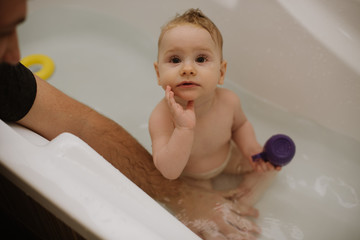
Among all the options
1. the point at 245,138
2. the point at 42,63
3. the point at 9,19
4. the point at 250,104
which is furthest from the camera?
the point at 42,63

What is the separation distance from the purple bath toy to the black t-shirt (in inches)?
26.7

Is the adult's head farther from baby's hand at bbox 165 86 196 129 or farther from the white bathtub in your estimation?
baby's hand at bbox 165 86 196 129

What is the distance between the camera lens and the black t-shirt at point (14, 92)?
0.78 m

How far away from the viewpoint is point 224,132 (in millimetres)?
1013

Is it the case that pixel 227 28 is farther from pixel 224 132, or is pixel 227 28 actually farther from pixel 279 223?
pixel 279 223

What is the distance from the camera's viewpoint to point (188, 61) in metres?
0.80

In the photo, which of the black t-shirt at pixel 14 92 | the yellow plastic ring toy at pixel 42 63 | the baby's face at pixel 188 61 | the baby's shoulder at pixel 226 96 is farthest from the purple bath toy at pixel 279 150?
the yellow plastic ring toy at pixel 42 63

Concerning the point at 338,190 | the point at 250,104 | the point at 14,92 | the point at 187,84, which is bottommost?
the point at 338,190

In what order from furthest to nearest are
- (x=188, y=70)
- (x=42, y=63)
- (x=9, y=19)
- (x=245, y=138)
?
1. (x=42, y=63)
2. (x=245, y=138)
3. (x=188, y=70)
4. (x=9, y=19)

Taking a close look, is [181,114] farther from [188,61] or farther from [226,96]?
[226,96]

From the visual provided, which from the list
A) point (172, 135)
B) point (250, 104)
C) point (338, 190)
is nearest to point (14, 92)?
point (172, 135)

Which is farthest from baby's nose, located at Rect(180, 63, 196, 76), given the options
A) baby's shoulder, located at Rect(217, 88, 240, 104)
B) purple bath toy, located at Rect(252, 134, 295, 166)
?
purple bath toy, located at Rect(252, 134, 295, 166)

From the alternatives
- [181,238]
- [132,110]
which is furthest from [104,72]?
[181,238]

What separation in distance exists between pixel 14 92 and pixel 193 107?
1.51 feet
